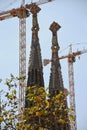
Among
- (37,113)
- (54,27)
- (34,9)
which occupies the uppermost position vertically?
(34,9)

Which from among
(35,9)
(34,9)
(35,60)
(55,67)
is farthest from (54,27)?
(35,60)

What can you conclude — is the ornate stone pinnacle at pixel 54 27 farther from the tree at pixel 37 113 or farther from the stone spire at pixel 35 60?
the tree at pixel 37 113

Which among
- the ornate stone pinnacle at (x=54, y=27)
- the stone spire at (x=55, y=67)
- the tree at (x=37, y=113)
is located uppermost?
the ornate stone pinnacle at (x=54, y=27)

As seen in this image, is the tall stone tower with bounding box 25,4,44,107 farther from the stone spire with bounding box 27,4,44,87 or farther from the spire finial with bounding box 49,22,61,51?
the spire finial with bounding box 49,22,61,51

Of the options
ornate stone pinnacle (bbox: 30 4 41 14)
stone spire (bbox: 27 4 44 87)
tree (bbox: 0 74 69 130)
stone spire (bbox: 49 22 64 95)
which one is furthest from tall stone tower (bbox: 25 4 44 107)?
tree (bbox: 0 74 69 130)

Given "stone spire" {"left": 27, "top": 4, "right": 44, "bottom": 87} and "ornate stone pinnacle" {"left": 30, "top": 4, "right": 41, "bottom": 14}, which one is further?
"ornate stone pinnacle" {"left": 30, "top": 4, "right": 41, "bottom": 14}

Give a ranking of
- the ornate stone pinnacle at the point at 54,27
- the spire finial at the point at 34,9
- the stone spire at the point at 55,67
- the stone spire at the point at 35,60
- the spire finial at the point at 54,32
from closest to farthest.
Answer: the stone spire at the point at 35,60 → the spire finial at the point at 34,9 → the stone spire at the point at 55,67 → the ornate stone pinnacle at the point at 54,27 → the spire finial at the point at 54,32

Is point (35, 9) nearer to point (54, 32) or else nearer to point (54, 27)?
point (54, 27)

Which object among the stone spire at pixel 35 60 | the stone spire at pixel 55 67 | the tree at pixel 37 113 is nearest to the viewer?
the tree at pixel 37 113

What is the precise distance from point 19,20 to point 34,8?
34.0 feet

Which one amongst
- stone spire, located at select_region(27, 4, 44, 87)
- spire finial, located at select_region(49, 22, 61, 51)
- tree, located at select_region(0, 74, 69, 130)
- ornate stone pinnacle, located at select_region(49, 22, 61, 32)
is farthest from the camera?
spire finial, located at select_region(49, 22, 61, 51)

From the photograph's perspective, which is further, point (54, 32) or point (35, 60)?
point (54, 32)

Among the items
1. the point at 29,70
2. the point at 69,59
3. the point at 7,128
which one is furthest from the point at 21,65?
the point at 7,128

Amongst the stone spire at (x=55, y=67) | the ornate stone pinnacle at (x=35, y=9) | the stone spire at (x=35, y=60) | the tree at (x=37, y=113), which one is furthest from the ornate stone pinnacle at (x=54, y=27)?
the tree at (x=37, y=113)
